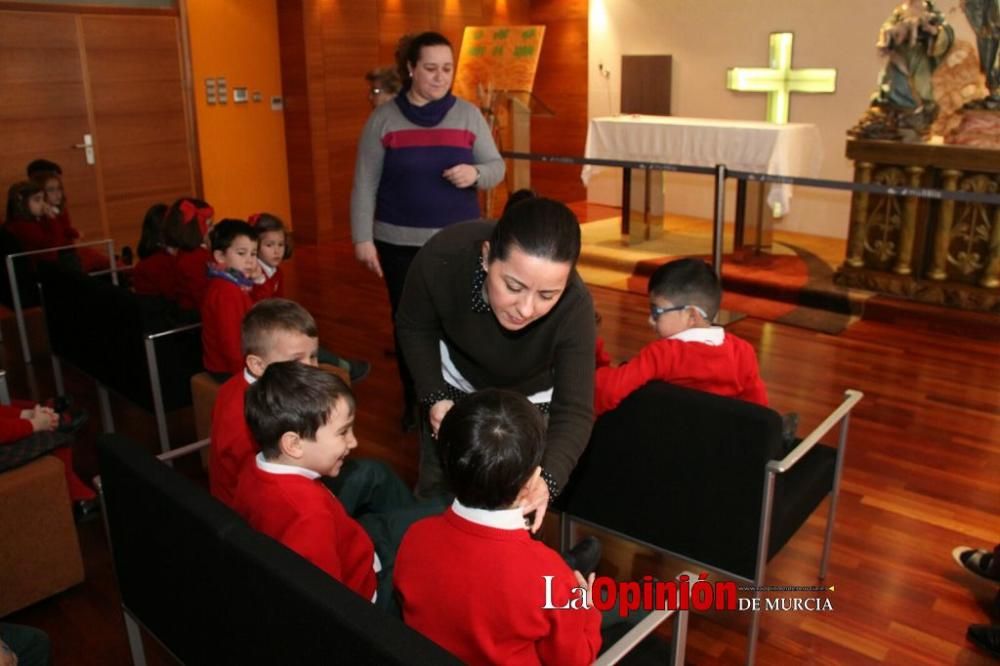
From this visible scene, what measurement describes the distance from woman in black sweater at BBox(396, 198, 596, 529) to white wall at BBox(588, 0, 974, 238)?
6.55 meters

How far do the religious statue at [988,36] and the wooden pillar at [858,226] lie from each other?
768 mm

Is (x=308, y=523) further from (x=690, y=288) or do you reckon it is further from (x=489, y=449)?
(x=690, y=288)

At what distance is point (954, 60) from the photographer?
5.91m

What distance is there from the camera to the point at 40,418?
8.88ft

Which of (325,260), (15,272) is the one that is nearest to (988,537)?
(15,272)

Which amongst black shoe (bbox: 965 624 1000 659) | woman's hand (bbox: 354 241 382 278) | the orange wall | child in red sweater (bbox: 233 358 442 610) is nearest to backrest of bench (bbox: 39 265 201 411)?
woman's hand (bbox: 354 241 382 278)

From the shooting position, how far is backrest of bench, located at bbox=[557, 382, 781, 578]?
6.77ft

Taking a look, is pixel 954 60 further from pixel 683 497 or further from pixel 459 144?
pixel 683 497

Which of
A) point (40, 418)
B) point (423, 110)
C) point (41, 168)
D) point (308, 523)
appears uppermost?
point (423, 110)

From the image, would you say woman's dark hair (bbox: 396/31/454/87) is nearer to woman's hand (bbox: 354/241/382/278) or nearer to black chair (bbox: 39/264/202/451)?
woman's hand (bbox: 354/241/382/278)

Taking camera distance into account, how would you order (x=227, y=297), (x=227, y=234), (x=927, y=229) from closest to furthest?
(x=227, y=297) → (x=227, y=234) → (x=927, y=229)

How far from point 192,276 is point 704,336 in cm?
242

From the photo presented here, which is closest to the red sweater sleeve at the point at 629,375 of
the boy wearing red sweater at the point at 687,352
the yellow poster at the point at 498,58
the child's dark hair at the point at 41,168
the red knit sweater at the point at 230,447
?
the boy wearing red sweater at the point at 687,352

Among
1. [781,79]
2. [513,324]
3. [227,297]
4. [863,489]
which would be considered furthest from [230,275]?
[781,79]
